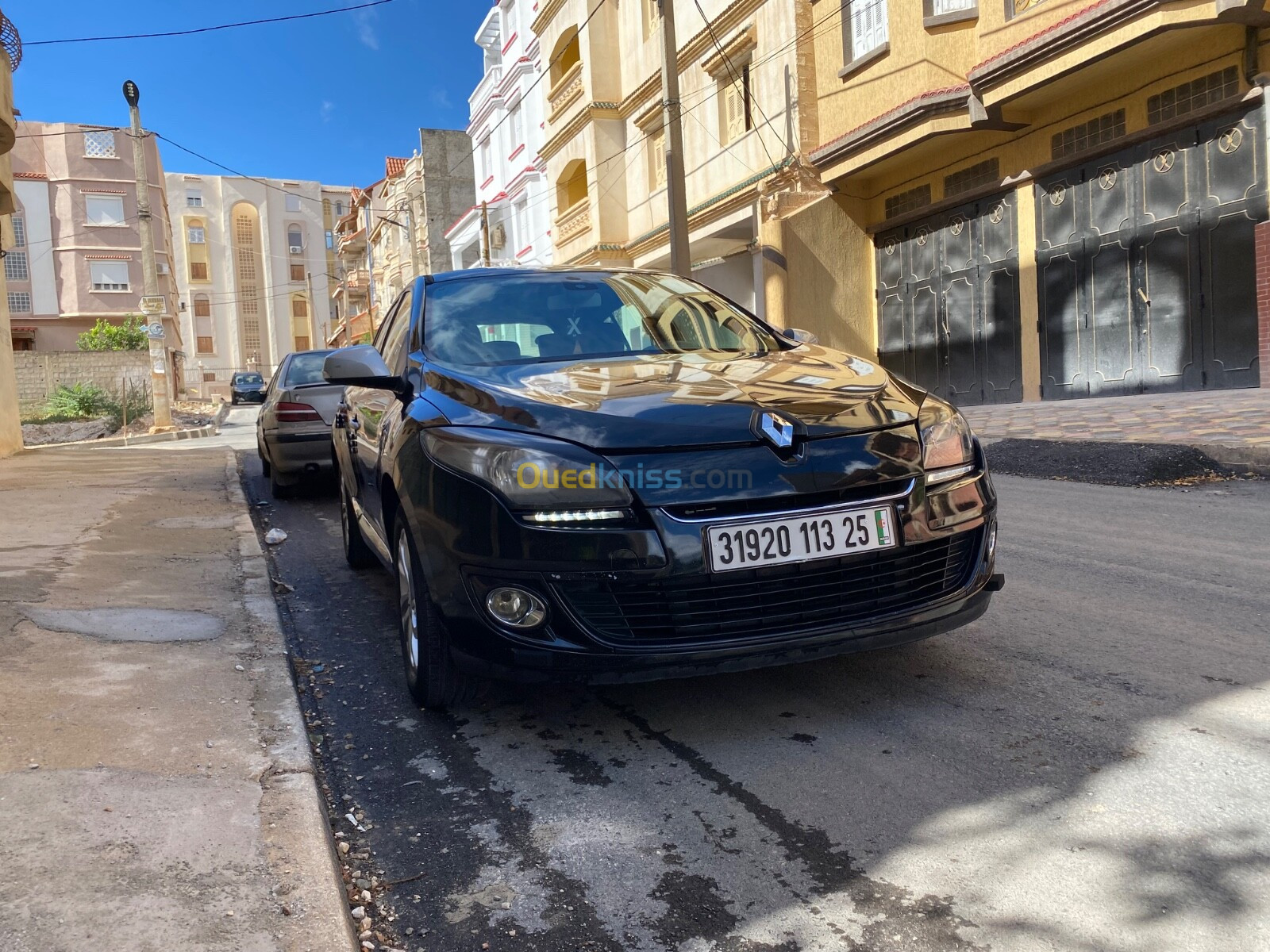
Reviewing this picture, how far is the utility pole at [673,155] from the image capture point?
15148 millimetres

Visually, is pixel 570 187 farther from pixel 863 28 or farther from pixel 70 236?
pixel 70 236

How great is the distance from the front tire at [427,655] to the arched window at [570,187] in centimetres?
2701

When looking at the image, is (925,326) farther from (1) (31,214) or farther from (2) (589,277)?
(1) (31,214)

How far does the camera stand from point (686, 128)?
22.5m

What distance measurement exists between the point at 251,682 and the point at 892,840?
7.88ft

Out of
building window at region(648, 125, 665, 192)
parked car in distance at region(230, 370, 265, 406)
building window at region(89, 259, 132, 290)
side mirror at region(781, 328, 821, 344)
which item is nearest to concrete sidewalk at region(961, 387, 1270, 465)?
side mirror at region(781, 328, 821, 344)

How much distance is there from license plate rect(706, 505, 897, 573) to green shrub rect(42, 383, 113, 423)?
28.4 meters

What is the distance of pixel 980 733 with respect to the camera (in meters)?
3.01

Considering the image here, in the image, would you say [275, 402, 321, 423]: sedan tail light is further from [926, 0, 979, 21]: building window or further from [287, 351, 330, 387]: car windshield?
[926, 0, 979, 21]: building window

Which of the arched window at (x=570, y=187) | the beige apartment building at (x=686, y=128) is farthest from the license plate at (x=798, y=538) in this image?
the arched window at (x=570, y=187)

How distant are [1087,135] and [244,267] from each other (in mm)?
82997

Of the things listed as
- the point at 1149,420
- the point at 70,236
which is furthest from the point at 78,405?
the point at 70,236

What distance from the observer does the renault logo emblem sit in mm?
2891

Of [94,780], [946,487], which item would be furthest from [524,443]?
[94,780]
